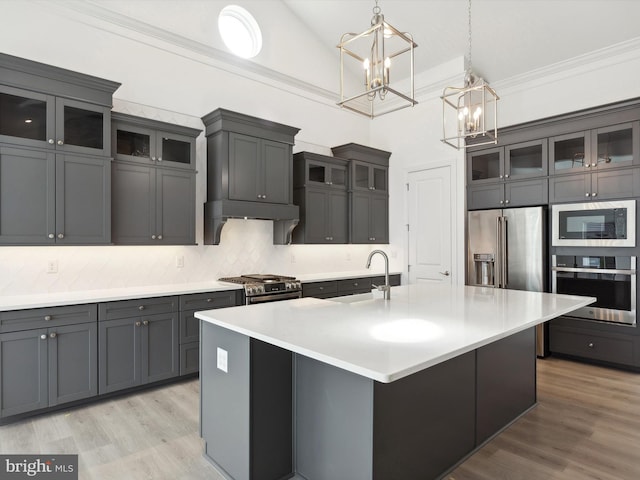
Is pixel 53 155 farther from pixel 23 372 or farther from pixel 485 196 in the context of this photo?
pixel 485 196

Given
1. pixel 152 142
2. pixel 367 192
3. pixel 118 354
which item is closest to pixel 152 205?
pixel 152 142

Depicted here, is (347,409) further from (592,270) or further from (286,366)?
(592,270)

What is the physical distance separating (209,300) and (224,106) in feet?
7.82

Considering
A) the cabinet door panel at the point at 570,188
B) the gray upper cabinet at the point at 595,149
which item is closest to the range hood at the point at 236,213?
the cabinet door panel at the point at 570,188

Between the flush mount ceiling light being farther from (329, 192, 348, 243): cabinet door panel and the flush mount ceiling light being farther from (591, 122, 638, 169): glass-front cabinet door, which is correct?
(591, 122, 638, 169): glass-front cabinet door

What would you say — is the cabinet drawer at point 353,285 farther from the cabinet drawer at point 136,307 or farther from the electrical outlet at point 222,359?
the electrical outlet at point 222,359

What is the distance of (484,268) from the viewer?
5.05 metres

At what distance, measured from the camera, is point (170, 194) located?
158 inches

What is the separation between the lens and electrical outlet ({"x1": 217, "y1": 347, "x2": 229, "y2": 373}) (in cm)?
227

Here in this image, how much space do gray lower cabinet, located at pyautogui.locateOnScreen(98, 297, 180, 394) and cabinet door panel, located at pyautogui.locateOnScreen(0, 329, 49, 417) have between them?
0.40 meters

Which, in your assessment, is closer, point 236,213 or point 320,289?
point 236,213

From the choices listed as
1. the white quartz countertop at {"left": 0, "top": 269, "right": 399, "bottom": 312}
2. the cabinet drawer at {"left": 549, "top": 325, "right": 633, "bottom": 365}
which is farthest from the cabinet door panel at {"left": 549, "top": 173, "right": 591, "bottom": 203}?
the white quartz countertop at {"left": 0, "top": 269, "right": 399, "bottom": 312}

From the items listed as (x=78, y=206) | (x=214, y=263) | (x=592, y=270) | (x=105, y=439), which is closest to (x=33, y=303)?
(x=78, y=206)

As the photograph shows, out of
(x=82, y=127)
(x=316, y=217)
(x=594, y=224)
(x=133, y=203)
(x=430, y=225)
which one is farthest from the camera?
(x=430, y=225)
